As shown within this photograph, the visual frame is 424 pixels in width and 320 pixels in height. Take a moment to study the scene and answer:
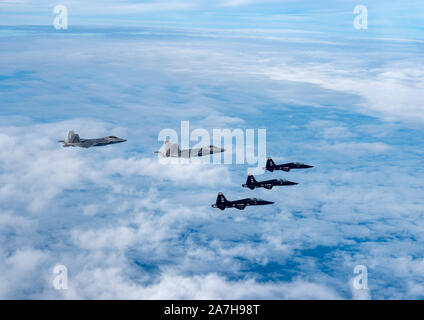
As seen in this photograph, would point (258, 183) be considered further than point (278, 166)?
No

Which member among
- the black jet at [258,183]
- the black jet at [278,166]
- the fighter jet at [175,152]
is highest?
the fighter jet at [175,152]

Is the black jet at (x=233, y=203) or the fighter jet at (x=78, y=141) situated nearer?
the black jet at (x=233, y=203)

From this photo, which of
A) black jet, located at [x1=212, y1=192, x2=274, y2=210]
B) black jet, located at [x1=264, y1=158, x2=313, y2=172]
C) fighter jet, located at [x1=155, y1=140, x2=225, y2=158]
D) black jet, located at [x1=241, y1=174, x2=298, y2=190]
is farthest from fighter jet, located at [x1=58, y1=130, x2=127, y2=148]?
black jet, located at [x1=264, y1=158, x2=313, y2=172]

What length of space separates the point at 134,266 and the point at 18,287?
139 feet

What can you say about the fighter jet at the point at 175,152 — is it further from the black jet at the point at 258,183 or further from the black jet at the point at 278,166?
the black jet at the point at 258,183

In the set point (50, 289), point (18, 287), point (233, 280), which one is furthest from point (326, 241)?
point (18, 287)

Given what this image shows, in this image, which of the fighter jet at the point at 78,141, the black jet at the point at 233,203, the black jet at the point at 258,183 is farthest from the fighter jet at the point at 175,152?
the black jet at the point at 233,203

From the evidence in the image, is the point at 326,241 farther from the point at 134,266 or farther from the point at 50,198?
the point at 50,198

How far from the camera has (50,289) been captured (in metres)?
141

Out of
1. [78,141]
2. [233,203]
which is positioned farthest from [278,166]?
[78,141]

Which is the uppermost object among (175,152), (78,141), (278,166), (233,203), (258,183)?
(78,141)

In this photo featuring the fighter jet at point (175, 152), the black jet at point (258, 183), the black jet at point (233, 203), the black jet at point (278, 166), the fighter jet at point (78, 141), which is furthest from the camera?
the fighter jet at point (78, 141)

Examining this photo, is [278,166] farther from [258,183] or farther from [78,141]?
[78,141]
